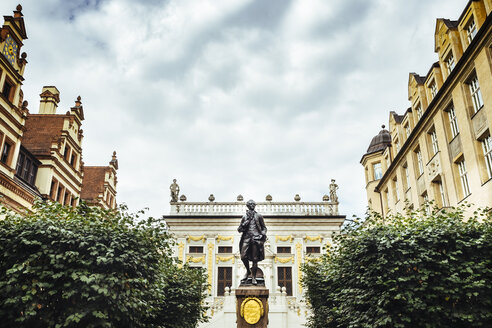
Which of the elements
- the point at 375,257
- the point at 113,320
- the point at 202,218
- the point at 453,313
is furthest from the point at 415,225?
the point at 202,218

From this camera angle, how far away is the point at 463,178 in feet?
64.2

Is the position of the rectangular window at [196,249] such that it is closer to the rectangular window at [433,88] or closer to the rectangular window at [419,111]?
the rectangular window at [419,111]

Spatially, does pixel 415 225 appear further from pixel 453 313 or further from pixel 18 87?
pixel 18 87

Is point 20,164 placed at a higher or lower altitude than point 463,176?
higher

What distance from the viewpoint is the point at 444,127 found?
2108cm

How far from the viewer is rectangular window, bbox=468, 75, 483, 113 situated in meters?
18.0

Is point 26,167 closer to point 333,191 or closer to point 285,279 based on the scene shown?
point 285,279

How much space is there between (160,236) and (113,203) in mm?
25025

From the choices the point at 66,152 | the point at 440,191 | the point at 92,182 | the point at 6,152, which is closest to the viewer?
the point at 6,152

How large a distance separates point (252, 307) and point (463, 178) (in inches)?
526

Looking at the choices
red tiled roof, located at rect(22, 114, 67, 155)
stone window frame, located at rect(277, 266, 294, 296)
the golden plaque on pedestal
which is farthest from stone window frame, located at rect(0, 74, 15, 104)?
stone window frame, located at rect(277, 266, 294, 296)

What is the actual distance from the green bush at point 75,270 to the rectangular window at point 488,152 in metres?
14.4

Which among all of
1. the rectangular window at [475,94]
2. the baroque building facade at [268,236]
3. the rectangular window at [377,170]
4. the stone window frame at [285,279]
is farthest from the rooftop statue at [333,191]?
the rectangular window at [475,94]

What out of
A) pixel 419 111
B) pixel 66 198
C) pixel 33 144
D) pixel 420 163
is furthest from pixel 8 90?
pixel 420 163
